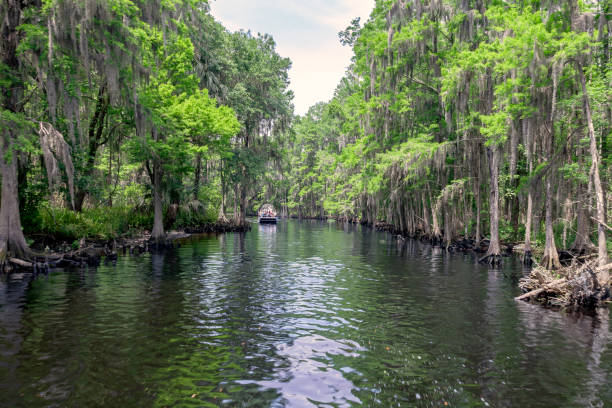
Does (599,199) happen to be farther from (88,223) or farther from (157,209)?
(157,209)

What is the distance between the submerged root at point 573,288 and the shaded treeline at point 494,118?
1.09 metres

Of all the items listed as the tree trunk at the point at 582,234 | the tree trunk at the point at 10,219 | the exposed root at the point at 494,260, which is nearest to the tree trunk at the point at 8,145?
the tree trunk at the point at 10,219

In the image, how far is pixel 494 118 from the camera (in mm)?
17969

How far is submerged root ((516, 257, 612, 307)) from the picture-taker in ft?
40.0

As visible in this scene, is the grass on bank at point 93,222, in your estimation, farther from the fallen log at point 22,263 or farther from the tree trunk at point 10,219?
the fallen log at point 22,263

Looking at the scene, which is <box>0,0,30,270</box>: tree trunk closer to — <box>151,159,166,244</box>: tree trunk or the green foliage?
the green foliage

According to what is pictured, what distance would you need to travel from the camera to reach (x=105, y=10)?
15531 mm

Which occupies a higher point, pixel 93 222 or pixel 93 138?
pixel 93 138

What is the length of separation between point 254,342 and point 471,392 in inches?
173

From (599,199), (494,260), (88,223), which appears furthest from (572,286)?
(88,223)

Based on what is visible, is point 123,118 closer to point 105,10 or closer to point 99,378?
point 105,10

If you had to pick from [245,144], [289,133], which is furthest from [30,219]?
[289,133]

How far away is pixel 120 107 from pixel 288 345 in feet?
54.4

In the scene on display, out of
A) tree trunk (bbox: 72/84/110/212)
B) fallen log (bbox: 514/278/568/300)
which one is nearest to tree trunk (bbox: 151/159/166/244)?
tree trunk (bbox: 72/84/110/212)
